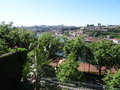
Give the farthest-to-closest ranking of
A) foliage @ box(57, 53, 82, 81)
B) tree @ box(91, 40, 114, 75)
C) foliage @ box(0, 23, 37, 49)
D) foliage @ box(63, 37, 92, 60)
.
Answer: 1. foliage @ box(0, 23, 37, 49)
2. foliage @ box(63, 37, 92, 60)
3. tree @ box(91, 40, 114, 75)
4. foliage @ box(57, 53, 82, 81)

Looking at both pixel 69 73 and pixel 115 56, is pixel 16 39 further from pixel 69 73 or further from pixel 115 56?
pixel 115 56

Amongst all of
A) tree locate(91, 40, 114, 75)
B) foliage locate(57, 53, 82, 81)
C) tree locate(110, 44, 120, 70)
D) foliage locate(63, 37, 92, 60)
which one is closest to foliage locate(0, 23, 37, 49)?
foliage locate(63, 37, 92, 60)

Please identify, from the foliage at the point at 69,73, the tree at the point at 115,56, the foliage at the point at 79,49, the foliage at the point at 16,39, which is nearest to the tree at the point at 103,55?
the tree at the point at 115,56

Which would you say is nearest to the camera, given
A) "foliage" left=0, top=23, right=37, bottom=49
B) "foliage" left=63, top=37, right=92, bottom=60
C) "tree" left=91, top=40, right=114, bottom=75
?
"tree" left=91, top=40, right=114, bottom=75

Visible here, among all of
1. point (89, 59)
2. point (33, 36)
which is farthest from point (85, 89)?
point (33, 36)

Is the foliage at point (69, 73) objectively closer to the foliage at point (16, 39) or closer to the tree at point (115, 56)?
the tree at point (115, 56)

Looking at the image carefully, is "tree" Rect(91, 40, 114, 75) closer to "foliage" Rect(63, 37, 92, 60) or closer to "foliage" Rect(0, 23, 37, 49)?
"foliage" Rect(63, 37, 92, 60)

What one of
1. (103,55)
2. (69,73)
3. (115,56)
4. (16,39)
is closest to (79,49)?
(103,55)

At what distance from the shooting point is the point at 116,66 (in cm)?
2241

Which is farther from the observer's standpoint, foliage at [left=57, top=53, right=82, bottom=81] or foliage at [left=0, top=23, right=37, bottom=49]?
foliage at [left=0, top=23, right=37, bottom=49]

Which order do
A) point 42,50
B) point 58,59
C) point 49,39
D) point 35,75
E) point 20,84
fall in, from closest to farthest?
point 35,75
point 42,50
point 20,84
point 49,39
point 58,59

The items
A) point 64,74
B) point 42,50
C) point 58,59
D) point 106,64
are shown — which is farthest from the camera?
point 58,59

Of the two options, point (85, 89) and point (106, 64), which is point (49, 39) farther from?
point (85, 89)

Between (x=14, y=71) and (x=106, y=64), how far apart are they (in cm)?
1349
